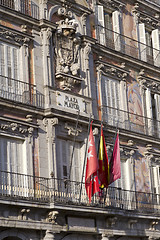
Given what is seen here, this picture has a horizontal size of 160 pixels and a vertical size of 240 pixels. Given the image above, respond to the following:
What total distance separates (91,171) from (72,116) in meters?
2.67

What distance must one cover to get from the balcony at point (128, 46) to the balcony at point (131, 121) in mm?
3100

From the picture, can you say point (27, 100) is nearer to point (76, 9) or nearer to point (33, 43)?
point (33, 43)

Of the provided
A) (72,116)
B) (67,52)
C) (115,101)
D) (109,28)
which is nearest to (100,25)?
(109,28)

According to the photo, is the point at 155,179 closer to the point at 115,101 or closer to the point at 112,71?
the point at 115,101

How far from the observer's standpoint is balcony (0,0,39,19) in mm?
24406

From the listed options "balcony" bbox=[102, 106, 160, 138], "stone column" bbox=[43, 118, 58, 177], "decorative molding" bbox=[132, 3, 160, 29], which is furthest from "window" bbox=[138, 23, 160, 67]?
"stone column" bbox=[43, 118, 58, 177]

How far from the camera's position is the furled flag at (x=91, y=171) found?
75.8ft

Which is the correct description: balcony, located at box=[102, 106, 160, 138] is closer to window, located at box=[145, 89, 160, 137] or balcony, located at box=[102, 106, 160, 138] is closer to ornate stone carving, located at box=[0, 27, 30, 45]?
window, located at box=[145, 89, 160, 137]

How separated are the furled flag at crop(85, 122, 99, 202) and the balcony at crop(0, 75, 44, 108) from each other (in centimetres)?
247

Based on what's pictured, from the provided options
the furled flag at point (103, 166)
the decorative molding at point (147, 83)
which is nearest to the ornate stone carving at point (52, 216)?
the furled flag at point (103, 166)

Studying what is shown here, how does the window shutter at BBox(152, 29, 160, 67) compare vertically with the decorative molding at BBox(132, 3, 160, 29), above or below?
below

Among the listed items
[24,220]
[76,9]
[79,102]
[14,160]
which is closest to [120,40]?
[76,9]

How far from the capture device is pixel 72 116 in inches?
969

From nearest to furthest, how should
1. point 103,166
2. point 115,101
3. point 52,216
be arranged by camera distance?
point 52,216
point 103,166
point 115,101
